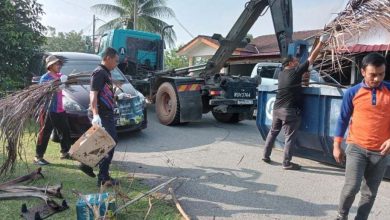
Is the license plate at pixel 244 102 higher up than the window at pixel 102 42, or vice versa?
the window at pixel 102 42

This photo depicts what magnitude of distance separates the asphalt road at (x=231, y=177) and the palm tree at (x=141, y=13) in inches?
809

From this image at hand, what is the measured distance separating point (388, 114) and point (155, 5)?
27.0m

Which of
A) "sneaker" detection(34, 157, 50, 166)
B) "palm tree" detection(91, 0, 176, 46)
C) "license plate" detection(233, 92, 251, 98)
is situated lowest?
"sneaker" detection(34, 157, 50, 166)

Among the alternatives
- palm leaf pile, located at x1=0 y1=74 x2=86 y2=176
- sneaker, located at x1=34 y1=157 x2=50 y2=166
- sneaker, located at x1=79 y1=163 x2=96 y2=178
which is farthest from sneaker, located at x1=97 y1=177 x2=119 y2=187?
sneaker, located at x1=34 y1=157 x2=50 y2=166

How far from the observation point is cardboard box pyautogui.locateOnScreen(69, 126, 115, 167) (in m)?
4.55

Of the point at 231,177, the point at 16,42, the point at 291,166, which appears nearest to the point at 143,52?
the point at 16,42

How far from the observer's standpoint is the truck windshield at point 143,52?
12.7 m

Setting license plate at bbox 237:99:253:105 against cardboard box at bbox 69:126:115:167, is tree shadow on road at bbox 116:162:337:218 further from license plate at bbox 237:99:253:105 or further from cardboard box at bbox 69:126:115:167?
license plate at bbox 237:99:253:105

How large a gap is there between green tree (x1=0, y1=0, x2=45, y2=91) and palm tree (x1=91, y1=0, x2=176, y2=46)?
16.2m

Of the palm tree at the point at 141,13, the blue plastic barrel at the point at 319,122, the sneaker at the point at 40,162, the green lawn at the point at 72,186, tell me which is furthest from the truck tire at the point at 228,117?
the palm tree at the point at 141,13

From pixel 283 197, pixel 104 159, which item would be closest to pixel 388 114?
pixel 283 197

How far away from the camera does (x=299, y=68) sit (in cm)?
589

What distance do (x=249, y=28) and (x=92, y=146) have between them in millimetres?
6387

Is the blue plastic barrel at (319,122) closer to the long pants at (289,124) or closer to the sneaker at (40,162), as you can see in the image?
the long pants at (289,124)
